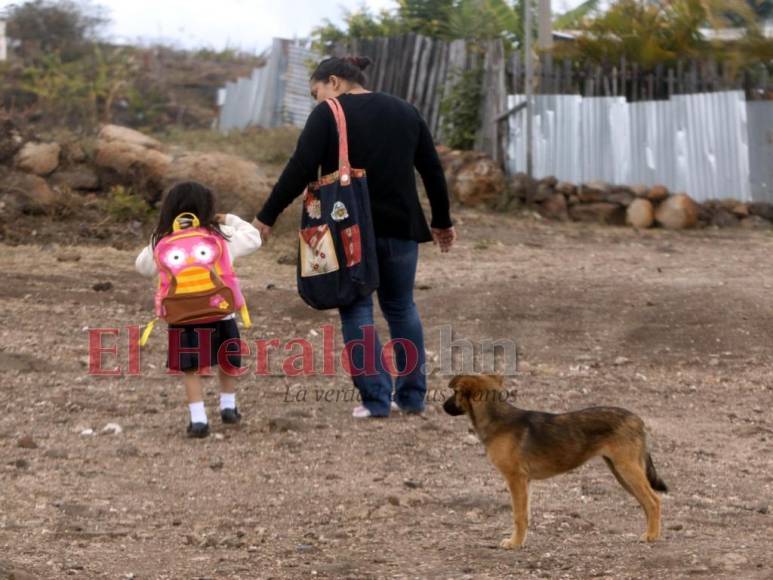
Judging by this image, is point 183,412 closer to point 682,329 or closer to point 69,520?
point 69,520

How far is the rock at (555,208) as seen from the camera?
1545cm

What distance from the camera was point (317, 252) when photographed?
678cm

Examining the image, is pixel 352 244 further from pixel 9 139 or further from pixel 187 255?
pixel 9 139

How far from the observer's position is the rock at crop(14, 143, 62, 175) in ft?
45.8

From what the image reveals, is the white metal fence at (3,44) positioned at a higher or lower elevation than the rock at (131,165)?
higher

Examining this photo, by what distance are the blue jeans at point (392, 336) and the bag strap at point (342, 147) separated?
399mm

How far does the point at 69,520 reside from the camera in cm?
529

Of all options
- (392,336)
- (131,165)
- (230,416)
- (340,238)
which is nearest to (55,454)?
(230,416)

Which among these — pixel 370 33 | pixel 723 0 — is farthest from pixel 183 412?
pixel 370 33

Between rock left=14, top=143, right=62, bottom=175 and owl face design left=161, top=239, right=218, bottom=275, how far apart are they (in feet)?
25.7

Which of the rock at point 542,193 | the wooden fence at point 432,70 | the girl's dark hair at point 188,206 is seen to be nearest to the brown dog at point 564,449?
the girl's dark hair at point 188,206

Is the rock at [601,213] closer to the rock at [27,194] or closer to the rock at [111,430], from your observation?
the rock at [27,194]

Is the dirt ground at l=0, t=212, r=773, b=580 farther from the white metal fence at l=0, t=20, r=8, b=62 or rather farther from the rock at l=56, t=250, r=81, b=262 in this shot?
the white metal fence at l=0, t=20, r=8, b=62

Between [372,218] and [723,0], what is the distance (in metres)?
9.89
